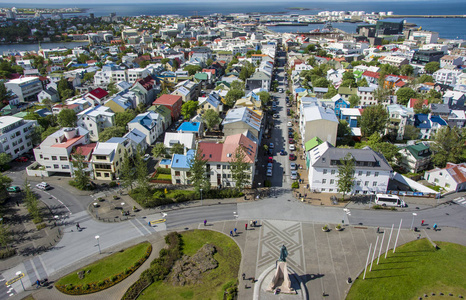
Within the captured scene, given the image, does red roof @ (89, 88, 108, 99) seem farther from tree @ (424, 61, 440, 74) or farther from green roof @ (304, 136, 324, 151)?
tree @ (424, 61, 440, 74)

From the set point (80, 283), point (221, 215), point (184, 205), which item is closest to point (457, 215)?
point (221, 215)

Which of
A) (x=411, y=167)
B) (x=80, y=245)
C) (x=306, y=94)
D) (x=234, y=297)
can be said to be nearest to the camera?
(x=234, y=297)

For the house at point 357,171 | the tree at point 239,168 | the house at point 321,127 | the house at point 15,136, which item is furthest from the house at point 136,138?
the house at point 357,171

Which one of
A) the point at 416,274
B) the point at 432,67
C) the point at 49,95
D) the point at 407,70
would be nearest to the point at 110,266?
the point at 416,274

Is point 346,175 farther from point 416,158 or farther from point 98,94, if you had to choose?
point 98,94

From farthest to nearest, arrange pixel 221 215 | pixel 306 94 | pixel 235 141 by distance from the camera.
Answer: pixel 306 94 < pixel 235 141 < pixel 221 215

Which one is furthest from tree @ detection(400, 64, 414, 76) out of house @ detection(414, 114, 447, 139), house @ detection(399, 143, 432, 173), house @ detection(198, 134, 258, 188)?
house @ detection(198, 134, 258, 188)

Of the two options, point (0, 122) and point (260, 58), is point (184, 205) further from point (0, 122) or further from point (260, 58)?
point (260, 58)
